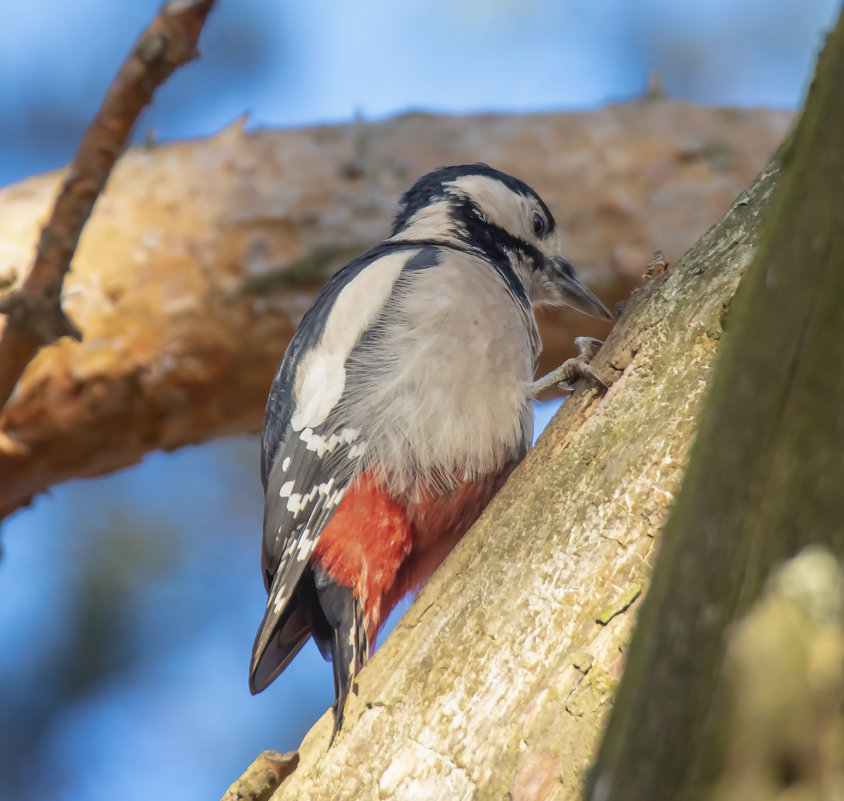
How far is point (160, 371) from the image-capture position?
4164 mm

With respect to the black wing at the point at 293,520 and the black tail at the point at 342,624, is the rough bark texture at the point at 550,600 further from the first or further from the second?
the black wing at the point at 293,520

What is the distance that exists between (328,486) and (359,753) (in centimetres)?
89

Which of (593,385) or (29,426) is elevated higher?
(29,426)

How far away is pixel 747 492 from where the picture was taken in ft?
2.41

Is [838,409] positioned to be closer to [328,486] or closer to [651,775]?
[651,775]

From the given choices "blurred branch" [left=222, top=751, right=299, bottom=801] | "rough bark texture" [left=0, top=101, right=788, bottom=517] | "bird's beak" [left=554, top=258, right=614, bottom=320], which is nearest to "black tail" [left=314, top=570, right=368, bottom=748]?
"blurred branch" [left=222, top=751, right=299, bottom=801]

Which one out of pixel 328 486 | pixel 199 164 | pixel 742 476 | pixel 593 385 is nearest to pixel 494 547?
pixel 593 385

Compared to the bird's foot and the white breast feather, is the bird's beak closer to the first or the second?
the white breast feather

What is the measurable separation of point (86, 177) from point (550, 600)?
1586 mm

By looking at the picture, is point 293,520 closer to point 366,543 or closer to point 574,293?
point 366,543

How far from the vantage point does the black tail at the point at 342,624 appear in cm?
215

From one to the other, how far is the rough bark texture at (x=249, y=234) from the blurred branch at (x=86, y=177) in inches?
63.4

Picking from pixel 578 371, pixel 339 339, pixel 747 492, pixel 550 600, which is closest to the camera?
pixel 747 492

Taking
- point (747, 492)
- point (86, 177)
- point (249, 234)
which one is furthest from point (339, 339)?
point (747, 492)
